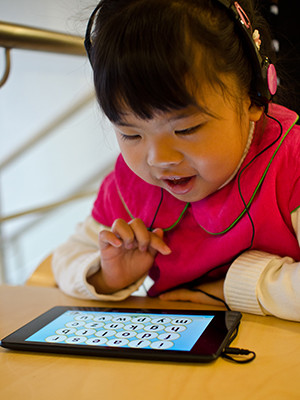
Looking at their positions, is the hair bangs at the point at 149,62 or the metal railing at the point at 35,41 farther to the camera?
the metal railing at the point at 35,41

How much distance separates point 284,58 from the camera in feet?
2.87

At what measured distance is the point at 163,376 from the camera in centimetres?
51

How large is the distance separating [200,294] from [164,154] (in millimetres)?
257

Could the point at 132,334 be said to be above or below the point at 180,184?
below

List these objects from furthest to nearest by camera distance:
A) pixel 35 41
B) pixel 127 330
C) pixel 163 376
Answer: pixel 35 41 → pixel 127 330 → pixel 163 376

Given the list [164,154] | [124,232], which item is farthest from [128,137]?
[124,232]

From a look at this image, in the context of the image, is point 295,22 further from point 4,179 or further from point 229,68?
point 4,179

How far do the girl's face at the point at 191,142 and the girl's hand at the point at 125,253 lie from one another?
0.11 metres

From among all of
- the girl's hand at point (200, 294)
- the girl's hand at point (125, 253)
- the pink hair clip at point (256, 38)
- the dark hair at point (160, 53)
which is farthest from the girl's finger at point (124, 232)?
the pink hair clip at point (256, 38)

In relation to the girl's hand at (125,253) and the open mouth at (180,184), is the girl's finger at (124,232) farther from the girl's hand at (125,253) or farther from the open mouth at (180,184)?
the open mouth at (180,184)

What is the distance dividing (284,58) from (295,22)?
0.07 meters

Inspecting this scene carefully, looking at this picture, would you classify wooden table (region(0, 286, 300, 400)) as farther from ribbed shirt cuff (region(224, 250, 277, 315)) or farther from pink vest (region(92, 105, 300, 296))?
pink vest (region(92, 105, 300, 296))

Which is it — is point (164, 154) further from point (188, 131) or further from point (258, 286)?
point (258, 286)

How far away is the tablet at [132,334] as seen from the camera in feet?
1.81
